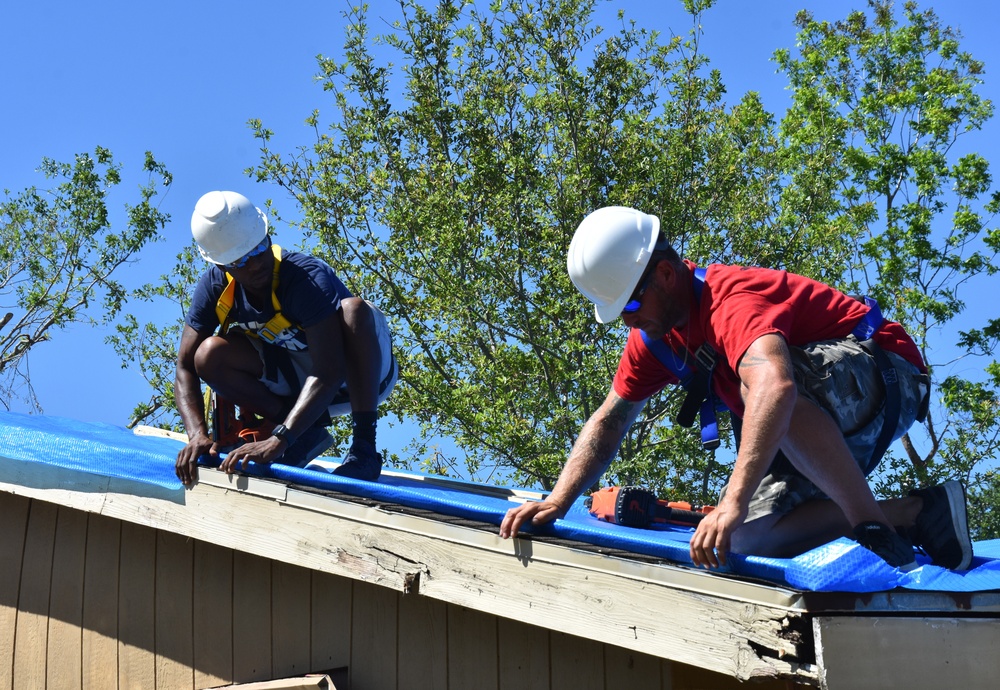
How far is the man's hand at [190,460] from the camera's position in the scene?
377 cm

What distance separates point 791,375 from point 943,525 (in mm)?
842

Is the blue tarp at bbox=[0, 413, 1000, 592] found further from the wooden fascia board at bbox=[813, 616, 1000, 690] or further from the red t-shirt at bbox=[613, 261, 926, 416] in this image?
the red t-shirt at bbox=[613, 261, 926, 416]

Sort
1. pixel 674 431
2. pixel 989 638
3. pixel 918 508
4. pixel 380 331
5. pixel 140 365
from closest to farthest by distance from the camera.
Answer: pixel 989 638, pixel 918 508, pixel 380 331, pixel 674 431, pixel 140 365

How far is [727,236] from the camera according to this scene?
12.4 m

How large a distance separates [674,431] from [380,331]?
324 inches

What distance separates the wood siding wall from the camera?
10.7 feet

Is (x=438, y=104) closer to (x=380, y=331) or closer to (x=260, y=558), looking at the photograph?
(x=380, y=331)

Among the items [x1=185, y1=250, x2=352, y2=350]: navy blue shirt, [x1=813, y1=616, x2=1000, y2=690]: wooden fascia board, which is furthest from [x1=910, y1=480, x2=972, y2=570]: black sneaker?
[x1=185, y1=250, x2=352, y2=350]: navy blue shirt

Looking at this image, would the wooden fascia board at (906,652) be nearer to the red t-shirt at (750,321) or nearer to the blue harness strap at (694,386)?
the red t-shirt at (750,321)

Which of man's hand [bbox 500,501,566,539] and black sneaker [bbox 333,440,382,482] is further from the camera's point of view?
black sneaker [bbox 333,440,382,482]

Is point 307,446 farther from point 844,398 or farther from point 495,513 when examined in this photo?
point 844,398

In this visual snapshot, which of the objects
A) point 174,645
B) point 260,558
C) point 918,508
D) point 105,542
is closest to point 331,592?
point 260,558

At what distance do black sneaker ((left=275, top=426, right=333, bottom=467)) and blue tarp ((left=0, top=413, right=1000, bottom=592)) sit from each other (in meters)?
0.48

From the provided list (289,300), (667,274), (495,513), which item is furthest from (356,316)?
(667,274)
